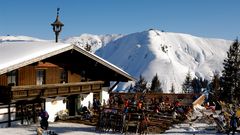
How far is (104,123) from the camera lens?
960 inches

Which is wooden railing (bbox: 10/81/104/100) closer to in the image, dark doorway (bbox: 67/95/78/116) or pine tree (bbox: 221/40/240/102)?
dark doorway (bbox: 67/95/78/116)

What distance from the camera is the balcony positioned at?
23.3m

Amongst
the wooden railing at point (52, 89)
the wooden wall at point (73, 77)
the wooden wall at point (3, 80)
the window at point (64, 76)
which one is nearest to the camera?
the wooden railing at point (52, 89)

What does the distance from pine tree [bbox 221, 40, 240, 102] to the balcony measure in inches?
1325

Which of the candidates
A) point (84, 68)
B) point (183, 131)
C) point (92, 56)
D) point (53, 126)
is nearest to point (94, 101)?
point (84, 68)

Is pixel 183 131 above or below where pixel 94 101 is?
below

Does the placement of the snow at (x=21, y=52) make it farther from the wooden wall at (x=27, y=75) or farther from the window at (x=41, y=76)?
the window at (x=41, y=76)

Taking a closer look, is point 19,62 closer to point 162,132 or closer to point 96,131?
point 96,131

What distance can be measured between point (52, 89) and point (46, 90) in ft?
2.04

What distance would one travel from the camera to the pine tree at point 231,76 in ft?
199

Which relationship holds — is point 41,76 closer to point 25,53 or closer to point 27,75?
point 27,75

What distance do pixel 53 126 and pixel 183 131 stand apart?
809cm

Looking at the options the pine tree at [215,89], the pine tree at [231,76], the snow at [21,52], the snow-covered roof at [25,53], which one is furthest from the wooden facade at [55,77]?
the pine tree at [231,76]

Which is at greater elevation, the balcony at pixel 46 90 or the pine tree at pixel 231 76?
the pine tree at pixel 231 76
